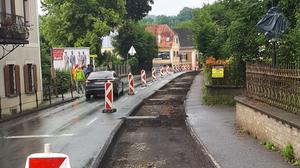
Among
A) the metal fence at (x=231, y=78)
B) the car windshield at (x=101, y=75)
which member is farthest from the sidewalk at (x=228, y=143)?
the car windshield at (x=101, y=75)

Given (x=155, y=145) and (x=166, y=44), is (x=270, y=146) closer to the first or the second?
(x=155, y=145)

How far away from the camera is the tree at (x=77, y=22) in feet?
166

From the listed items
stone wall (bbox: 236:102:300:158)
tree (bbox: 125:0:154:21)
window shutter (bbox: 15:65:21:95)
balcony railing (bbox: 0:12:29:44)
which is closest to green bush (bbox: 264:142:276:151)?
stone wall (bbox: 236:102:300:158)

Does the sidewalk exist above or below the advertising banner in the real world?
below

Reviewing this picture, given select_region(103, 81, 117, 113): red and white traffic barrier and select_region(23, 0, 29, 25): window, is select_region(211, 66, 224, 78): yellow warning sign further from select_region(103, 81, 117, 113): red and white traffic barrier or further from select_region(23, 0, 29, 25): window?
select_region(23, 0, 29, 25): window

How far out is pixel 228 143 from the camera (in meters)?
11.8

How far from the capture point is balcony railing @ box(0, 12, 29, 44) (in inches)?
811

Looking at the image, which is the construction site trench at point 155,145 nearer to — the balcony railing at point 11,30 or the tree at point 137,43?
the balcony railing at point 11,30

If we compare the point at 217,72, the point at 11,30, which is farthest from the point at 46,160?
the point at 217,72

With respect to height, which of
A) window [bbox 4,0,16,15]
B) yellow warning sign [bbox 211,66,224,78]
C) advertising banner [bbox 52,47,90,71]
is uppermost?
window [bbox 4,0,16,15]

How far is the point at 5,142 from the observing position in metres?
13.8

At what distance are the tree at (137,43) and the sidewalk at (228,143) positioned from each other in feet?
146

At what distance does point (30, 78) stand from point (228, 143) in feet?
57.0

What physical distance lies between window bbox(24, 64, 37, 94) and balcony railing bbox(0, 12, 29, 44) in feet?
13.1
